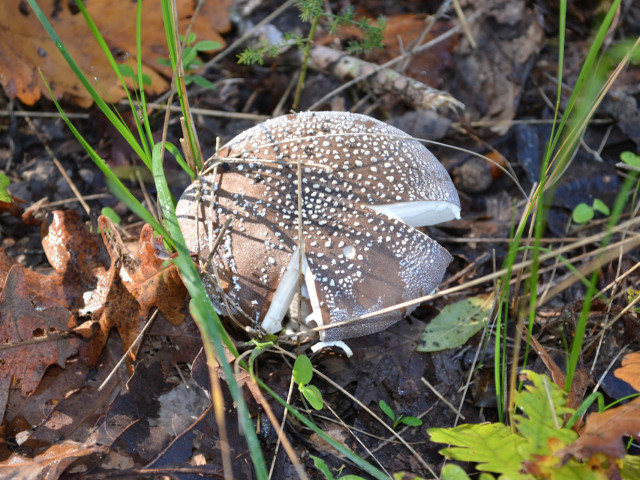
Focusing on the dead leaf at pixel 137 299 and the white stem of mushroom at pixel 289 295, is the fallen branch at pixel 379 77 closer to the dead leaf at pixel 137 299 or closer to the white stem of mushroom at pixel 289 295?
the white stem of mushroom at pixel 289 295

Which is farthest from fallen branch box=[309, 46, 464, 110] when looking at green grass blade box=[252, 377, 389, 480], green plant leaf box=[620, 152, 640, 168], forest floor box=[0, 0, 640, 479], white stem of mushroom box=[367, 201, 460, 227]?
green grass blade box=[252, 377, 389, 480]

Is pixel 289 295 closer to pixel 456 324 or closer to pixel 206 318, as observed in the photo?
pixel 206 318

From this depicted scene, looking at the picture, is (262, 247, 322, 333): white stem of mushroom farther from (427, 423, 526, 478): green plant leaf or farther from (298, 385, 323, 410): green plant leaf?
(427, 423, 526, 478): green plant leaf

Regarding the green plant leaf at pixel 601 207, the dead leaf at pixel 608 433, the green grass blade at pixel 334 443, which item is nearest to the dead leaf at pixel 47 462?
the green grass blade at pixel 334 443

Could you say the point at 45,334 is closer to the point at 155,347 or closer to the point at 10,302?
the point at 10,302

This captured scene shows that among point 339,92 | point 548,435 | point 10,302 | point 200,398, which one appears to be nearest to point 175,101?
point 339,92

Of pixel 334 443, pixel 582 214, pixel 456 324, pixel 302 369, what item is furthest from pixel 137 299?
pixel 582 214
